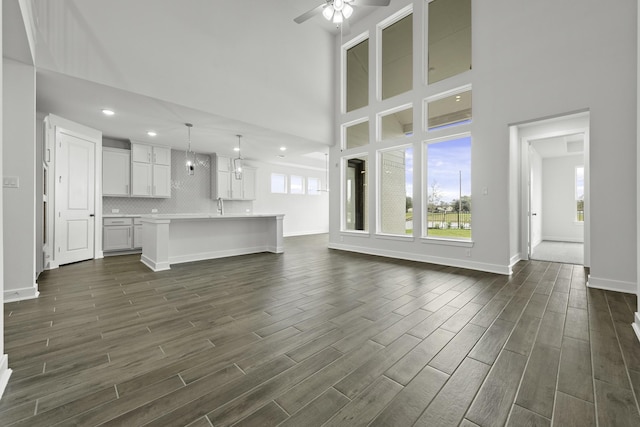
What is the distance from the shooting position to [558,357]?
5.97 ft

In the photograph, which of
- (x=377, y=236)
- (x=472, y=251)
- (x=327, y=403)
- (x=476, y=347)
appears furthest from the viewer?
(x=377, y=236)

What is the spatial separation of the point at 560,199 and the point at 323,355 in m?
9.63

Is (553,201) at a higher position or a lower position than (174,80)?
lower

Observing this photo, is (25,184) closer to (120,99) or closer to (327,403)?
(120,99)

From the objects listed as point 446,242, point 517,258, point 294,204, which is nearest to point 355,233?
point 446,242

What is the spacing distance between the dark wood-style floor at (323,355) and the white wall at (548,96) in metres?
0.90

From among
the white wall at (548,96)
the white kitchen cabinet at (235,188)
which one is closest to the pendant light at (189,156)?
the white kitchen cabinet at (235,188)

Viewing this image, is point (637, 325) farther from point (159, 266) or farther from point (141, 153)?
point (141, 153)

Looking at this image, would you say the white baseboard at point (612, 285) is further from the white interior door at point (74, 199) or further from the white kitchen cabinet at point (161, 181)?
the white kitchen cabinet at point (161, 181)

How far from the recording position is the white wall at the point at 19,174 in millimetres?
2930

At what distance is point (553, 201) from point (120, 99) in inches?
435

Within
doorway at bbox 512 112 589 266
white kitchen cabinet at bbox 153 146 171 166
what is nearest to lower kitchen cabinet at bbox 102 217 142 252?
white kitchen cabinet at bbox 153 146 171 166

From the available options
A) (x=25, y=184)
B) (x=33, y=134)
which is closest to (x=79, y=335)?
(x=25, y=184)

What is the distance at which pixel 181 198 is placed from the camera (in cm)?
752
